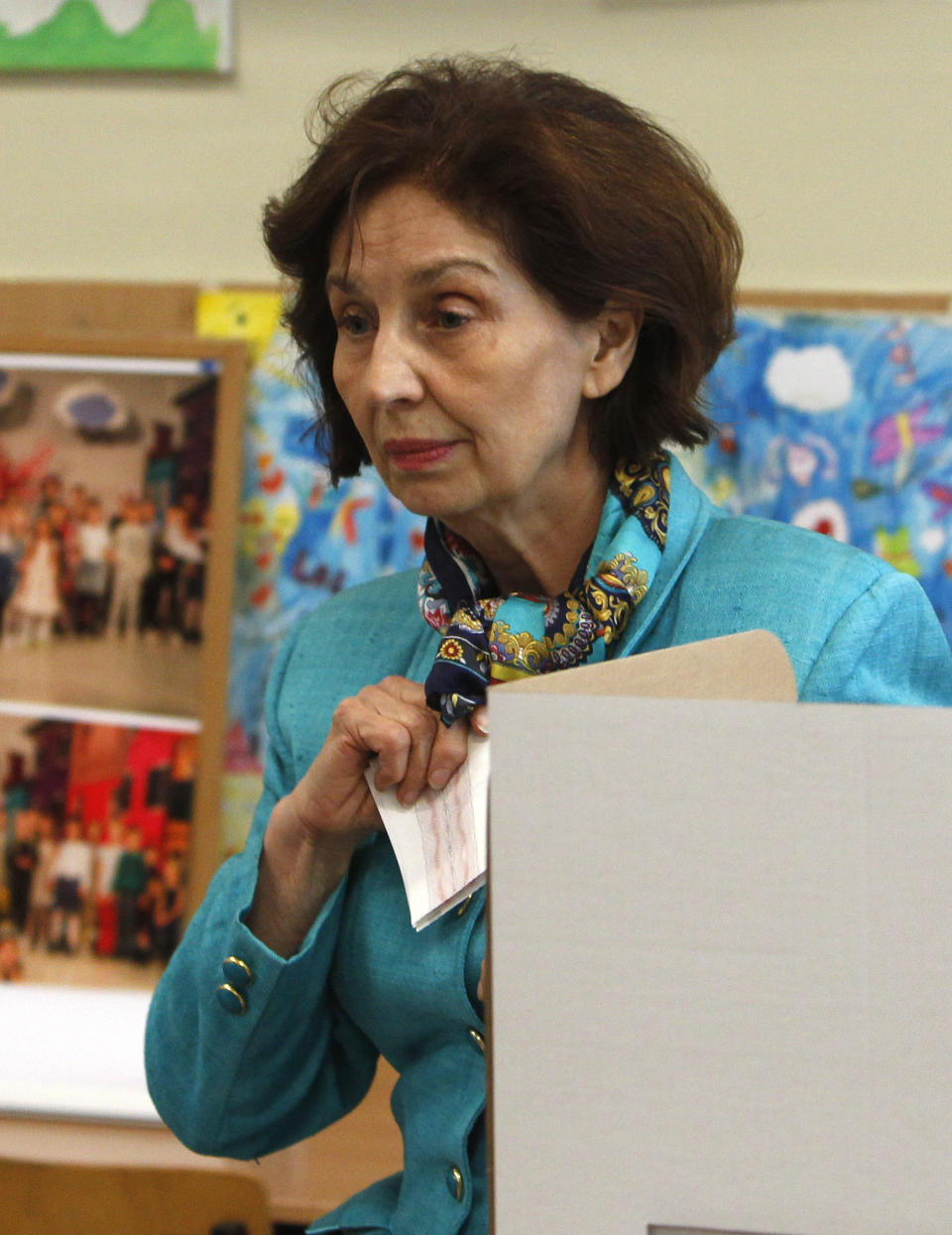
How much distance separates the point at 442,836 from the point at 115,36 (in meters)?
1.71

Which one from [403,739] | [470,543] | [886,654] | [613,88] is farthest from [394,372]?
[613,88]

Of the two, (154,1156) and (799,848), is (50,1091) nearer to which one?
(154,1156)

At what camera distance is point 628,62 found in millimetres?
2070

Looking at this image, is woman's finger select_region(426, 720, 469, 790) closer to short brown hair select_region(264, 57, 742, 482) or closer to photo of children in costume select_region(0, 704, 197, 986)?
short brown hair select_region(264, 57, 742, 482)

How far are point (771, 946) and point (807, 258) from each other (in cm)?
166

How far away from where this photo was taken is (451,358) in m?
1.08

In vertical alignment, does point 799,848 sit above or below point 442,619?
below

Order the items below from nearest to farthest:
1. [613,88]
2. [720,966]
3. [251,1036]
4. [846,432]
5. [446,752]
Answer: [720,966], [446,752], [251,1036], [846,432], [613,88]

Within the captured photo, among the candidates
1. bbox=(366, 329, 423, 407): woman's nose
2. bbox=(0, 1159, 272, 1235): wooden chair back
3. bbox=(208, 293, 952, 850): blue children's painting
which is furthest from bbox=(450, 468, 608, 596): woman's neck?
bbox=(208, 293, 952, 850): blue children's painting

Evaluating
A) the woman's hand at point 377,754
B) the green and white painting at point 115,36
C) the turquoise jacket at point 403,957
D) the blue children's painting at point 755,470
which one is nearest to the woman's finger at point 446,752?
the woman's hand at point 377,754

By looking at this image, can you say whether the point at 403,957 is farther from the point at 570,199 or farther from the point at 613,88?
the point at 613,88

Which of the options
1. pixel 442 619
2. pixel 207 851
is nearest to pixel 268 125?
pixel 207 851

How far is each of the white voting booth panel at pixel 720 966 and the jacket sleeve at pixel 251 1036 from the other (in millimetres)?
559

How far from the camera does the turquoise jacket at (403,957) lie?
3.39 ft
